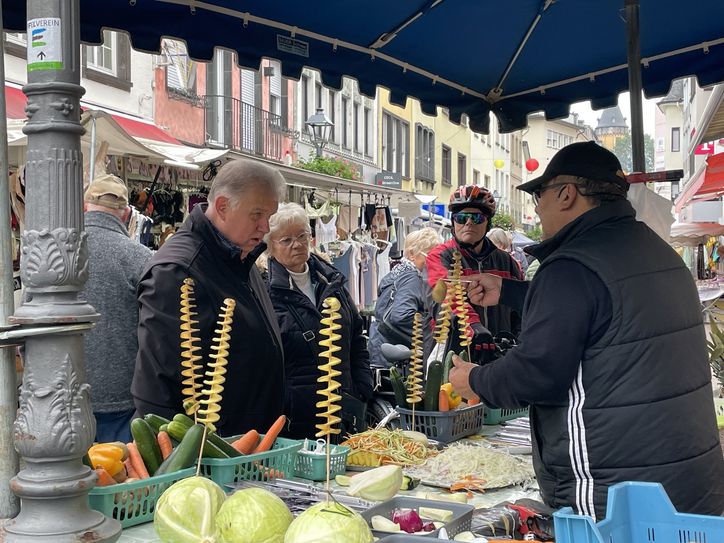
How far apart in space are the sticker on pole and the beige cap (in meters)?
2.41

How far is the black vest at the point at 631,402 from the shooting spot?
2.41 meters

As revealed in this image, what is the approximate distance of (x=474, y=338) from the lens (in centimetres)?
413

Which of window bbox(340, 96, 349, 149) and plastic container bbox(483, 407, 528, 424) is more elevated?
window bbox(340, 96, 349, 149)

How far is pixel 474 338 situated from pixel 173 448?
72.5 inches

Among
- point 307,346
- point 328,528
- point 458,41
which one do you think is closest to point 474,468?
point 328,528

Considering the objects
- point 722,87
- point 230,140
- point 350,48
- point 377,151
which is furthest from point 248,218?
point 377,151

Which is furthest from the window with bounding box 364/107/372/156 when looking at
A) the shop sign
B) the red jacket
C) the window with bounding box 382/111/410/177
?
the red jacket

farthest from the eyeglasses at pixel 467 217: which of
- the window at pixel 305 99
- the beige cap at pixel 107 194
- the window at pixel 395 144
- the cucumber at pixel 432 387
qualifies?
the window at pixel 395 144

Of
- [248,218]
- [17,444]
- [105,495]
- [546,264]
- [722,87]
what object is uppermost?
[722,87]

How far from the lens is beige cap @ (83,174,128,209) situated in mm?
4383

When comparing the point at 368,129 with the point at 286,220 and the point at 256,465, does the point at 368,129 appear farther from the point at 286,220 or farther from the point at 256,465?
the point at 256,465

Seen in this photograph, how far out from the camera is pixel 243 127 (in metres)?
19.5

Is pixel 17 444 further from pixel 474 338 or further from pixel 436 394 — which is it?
pixel 474 338

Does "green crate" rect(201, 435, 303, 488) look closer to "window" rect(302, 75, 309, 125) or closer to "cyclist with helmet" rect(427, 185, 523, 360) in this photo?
"cyclist with helmet" rect(427, 185, 523, 360)
